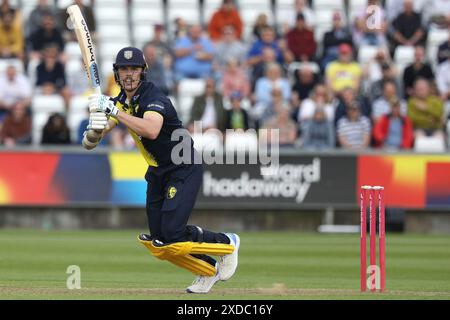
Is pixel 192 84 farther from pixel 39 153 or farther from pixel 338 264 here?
pixel 338 264

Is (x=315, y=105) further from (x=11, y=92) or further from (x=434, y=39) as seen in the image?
(x=11, y=92)

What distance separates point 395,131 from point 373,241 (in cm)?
930

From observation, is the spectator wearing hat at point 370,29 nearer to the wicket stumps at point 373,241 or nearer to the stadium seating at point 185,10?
the stadium seating at point 185,10

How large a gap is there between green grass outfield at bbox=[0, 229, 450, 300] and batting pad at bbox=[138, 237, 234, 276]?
0.24m

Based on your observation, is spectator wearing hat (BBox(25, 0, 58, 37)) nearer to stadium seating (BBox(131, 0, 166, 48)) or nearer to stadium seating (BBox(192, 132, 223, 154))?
→ stadium seating (BBox(131, 0, 166, 48))

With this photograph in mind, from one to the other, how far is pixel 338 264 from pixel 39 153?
629 centimetres

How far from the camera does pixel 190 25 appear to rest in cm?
2184

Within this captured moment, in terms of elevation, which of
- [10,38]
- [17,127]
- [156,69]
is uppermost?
Result: [10,38]

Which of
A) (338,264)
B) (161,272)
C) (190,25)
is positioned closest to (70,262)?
(161,272)

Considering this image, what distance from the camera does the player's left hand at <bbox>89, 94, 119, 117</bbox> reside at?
9.71 metres

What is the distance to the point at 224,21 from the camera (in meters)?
21.5

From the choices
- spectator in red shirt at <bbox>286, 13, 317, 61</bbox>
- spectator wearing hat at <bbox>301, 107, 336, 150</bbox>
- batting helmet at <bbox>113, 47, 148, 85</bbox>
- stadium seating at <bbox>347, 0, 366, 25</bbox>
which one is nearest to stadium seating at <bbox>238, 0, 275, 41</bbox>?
spectator in red shirt at <bbox>286, 13, 317, 61</bbox>

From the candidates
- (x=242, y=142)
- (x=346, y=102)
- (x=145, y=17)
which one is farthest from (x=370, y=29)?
(x=242, y=142)

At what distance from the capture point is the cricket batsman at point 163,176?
10.1m
